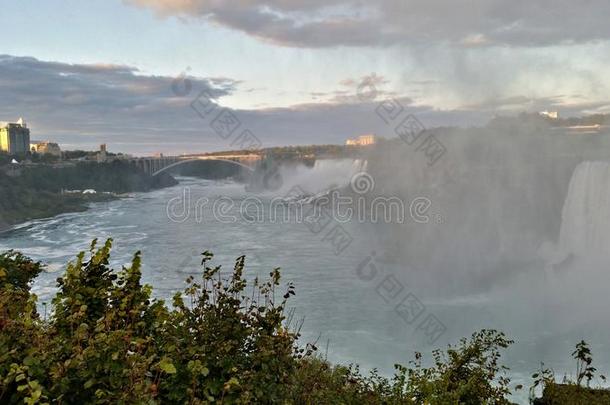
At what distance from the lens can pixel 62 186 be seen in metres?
70.1

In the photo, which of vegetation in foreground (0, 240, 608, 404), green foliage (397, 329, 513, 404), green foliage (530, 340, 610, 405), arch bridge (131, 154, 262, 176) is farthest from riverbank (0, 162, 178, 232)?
green foliage (530, 340, 610, 405)

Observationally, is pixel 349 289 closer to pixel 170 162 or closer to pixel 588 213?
pixel 588 213

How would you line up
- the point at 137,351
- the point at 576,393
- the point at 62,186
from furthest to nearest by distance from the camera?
the point at 62,186
the point at 576,393
the point at 137,351

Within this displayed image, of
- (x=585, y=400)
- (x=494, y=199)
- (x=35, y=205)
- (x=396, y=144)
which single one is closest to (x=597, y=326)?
(x=585, y=400)

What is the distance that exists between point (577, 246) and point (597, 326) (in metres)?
8.41

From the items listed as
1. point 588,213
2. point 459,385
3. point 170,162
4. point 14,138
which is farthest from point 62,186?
point 459,385

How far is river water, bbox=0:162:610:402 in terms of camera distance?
13656mm

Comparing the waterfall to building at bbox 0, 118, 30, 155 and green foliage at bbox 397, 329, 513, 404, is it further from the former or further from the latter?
building at bbox 0, 118, 30, 155

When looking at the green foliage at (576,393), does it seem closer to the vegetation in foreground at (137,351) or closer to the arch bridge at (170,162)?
the vegetation in foreground at (137,351)

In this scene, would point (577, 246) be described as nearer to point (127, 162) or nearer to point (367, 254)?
point (367, 254)

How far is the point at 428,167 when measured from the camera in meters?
49.1

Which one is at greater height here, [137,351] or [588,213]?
[137,351]

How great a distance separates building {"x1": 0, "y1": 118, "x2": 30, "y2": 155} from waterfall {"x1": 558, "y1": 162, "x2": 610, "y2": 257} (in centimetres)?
10021

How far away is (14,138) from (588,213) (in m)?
110
